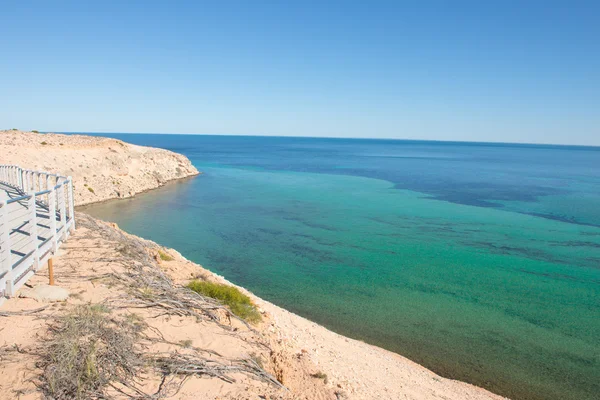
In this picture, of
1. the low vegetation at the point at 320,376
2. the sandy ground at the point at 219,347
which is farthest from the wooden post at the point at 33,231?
the low vegetation at the point at 320,376

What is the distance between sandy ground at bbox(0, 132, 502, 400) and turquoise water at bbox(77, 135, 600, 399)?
2.23m

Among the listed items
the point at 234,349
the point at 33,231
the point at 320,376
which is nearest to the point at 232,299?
the point at 234,349

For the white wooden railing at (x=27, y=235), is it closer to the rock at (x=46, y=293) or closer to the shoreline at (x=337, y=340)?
the rock at (x=46, y=293)

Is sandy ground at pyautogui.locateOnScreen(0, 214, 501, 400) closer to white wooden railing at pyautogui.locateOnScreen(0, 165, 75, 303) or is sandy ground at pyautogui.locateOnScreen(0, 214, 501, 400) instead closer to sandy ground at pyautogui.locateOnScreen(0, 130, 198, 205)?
white wooden railing at pyautogui.locateOnScreen(0, 165, 75, 303)

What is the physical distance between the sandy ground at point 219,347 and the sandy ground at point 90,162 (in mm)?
30730

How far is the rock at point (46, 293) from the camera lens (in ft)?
26.0

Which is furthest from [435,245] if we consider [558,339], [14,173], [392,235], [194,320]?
[14,173]

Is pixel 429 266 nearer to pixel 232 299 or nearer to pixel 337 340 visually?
pixel 337 340

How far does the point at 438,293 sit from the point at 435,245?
334 inches

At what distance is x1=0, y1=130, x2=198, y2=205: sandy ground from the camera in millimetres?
40219

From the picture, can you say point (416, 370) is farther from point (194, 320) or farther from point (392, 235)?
point (392, 235)

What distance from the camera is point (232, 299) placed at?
1154 centimetres

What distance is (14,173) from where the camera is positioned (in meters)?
20.9

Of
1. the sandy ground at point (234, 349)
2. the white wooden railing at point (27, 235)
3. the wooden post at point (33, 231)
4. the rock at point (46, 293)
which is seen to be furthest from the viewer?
the wooden post at point (33, 231)
